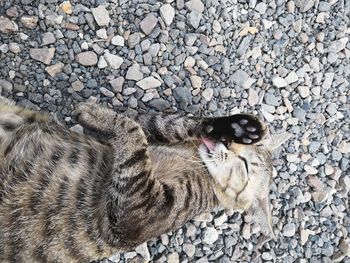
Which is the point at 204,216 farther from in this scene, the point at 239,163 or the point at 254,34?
the point at 254,34

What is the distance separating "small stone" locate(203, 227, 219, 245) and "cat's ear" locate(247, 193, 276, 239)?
0.25m

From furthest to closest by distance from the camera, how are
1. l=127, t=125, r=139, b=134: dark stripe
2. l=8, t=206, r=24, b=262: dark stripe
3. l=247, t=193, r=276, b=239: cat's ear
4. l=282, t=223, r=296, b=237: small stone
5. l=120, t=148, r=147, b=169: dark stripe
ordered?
l=282, t=223, r=296, b=237: small stone
l=247, t=193, r=276, b=239: cat's ear
l=127, t=125, r=139, b=134: dark stripe
l=120, t=148, r=147, b=169: dark stripe
l=8, t=206, r=24, b=262: dark stripe

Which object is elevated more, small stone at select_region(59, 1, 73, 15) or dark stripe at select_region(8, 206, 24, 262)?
small stone at select_region(59, 1, 73, 15)

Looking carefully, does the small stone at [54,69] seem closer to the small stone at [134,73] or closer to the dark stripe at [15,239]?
the small stone at [134,73]

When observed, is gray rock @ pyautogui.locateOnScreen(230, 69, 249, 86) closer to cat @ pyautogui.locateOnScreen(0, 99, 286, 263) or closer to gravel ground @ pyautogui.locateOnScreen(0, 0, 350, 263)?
gravel ground @ pyautogui.locateOnScreen(0, 0, 350, 263)

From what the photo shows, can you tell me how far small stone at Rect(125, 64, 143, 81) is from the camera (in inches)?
139

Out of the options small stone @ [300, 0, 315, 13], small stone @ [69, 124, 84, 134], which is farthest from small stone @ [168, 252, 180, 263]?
small stone @ [300, 0, 315, 13]

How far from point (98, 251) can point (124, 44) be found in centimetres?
A: 122

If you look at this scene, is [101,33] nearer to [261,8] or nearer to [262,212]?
[261,8]

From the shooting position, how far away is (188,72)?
3.62 metres

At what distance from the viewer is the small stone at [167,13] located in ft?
11.7

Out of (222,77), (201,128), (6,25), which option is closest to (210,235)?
(201,128)

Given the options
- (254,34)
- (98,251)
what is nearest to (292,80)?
(254,34)

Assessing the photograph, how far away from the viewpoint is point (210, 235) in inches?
141
